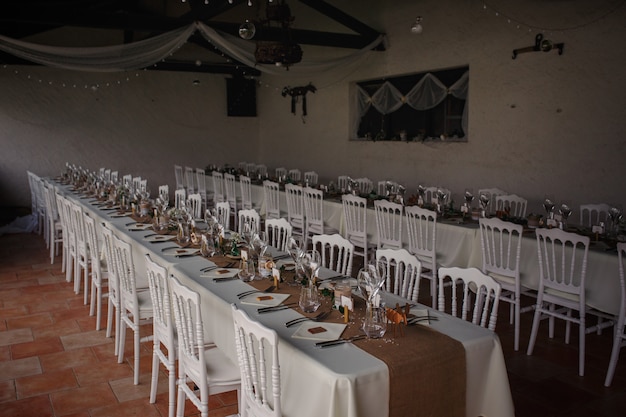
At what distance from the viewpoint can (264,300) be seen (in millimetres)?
3162

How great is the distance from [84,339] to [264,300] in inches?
94.9

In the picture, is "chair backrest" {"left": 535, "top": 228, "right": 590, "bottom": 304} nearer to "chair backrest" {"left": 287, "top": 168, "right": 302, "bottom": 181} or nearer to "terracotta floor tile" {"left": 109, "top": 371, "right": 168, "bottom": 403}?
"terracotta floor tile" {"left": 109, "top": 371, "right": 168, "bottom": 403}

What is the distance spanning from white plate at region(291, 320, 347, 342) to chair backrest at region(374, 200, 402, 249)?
313 cm


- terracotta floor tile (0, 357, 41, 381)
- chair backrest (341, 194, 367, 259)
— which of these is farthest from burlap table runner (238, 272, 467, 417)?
chair backrest (341, 194, 367, 259)

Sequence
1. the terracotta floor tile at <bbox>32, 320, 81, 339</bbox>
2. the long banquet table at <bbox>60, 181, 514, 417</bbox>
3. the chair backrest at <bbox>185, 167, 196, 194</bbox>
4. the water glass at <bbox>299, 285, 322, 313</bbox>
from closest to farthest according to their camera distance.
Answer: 1. the long banquet table at <bbox>60, 181, 514, 417</bbox>
2. the water glass at <bbox>299, 285, 322, 313</bbox>
3. the terracotta floor tile at <bbox>32, 320, 81, 339</bbox>
4. the chair backrest at <bbox>185, 167, 196, 194</bbox>

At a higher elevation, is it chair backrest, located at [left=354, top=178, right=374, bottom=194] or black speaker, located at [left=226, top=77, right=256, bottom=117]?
black speaker, located at [left=226, top=77, right=256, bottom=117]

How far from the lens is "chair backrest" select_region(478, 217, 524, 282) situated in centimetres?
464

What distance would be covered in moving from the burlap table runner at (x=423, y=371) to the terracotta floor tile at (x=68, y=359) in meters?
2.63

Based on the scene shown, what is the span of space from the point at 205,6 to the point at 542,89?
16.0 ft

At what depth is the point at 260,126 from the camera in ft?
46.3

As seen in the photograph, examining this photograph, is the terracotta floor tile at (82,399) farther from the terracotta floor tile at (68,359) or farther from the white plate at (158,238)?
the white plate at (158,238)

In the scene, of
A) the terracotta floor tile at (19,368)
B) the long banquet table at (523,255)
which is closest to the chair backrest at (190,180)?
the long banquet table at (523,255)

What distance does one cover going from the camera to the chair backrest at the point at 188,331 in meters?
2.72

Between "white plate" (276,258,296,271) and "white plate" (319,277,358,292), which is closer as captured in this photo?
"white plate" (319,277,358,292)
